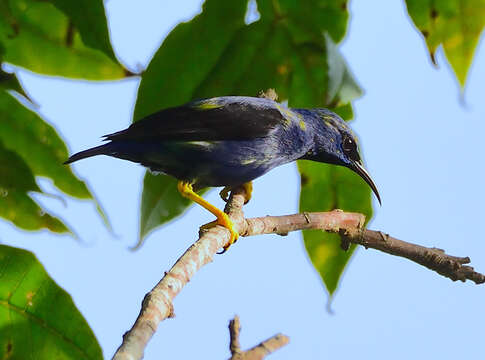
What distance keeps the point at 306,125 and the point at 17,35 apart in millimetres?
1832

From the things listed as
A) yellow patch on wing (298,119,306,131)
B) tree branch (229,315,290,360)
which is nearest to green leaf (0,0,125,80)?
yellow patch on wing (298,119,306,131)

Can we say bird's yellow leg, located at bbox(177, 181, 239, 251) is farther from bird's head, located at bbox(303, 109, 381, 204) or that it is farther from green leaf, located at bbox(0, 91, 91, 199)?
bird's head, located at bbox(303, 109, 381, 204)

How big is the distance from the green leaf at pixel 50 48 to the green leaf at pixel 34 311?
1188mm

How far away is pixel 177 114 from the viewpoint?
4406mm

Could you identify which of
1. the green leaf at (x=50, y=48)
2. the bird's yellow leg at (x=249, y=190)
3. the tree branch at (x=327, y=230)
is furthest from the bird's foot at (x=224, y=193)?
the green leaf at (x=50, y=48)

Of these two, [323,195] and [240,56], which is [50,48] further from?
[323,195]

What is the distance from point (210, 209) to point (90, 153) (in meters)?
0.70


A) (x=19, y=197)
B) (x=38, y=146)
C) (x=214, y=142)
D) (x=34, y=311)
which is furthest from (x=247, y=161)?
(x=34, y=311)

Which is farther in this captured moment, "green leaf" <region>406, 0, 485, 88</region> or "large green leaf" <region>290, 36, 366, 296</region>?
"large green leaf" <region>290, 36, 366, 296</region>

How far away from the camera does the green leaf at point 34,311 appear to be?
331 cm

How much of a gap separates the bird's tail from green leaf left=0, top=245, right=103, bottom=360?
90 centimetres

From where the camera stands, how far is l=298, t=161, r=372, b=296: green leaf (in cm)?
408

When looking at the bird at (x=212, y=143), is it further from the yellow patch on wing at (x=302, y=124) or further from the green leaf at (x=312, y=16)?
the green leaf at (x=312, y=16)

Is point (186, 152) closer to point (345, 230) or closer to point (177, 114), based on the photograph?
point (177, 114)
